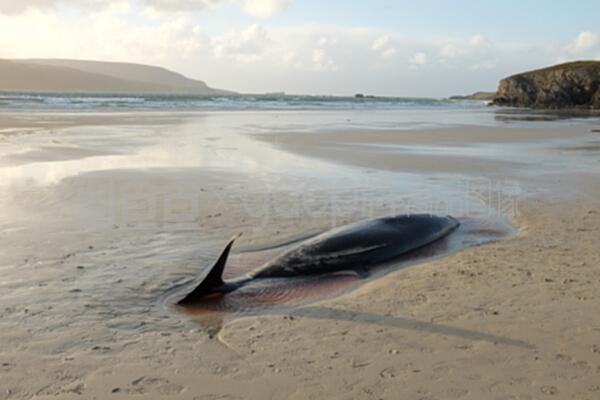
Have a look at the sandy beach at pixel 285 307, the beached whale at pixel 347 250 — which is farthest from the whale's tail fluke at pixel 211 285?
the sandy beach at pixel 285 307

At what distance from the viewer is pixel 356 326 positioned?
13.4 feet

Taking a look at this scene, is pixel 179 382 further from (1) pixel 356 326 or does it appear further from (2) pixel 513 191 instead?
(2) pixel 513 191

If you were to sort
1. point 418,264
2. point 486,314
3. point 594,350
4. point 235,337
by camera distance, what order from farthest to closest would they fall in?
point 418,264, point 486,314, point 235,337, point 594,350

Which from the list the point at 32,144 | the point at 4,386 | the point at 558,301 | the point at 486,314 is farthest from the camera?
the point at 32,144

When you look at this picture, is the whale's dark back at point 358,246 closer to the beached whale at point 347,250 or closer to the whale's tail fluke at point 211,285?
the beached whale at point 347,250

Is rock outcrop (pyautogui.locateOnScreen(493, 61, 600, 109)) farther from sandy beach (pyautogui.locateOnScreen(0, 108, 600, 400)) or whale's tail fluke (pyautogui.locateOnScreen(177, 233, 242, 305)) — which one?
whale's tail fluke (pyautogui.locateOnScreen(177, 233, 242, 305))

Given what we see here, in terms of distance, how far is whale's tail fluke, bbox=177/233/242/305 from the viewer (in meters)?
4.65

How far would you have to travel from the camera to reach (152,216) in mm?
7570

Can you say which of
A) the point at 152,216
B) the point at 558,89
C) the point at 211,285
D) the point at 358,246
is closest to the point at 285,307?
the point at 211,285

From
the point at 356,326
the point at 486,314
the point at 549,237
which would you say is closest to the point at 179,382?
the point at 356,326

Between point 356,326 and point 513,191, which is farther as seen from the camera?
point 513,191

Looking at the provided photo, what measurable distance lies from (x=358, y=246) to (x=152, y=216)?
3051 millimetres

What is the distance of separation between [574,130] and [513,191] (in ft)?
55.9

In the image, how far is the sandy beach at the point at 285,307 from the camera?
329cm
